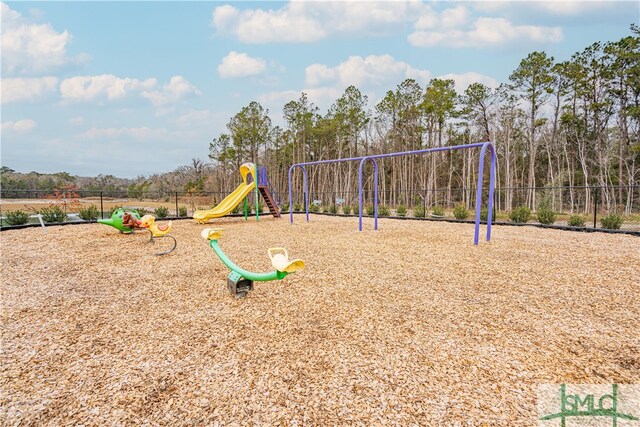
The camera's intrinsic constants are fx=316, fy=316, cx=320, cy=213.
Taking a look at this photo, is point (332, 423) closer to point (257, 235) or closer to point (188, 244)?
point (188, 244)

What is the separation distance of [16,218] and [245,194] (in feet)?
22.8

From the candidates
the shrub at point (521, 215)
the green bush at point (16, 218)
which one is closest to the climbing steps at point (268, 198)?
the green bush at point (16, 218)

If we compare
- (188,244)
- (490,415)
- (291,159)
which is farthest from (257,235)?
(291,159)

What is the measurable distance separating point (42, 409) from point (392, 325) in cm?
246

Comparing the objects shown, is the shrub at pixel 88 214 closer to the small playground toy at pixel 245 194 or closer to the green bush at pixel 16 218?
the green bush at pixel 16 218

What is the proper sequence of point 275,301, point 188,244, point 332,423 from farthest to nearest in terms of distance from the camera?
point 188,244, point 275,301, point 332,423

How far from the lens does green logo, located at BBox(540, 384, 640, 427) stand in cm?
173

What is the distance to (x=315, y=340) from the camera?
2584 mm

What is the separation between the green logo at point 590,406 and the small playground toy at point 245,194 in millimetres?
10130

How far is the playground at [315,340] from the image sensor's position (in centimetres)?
183

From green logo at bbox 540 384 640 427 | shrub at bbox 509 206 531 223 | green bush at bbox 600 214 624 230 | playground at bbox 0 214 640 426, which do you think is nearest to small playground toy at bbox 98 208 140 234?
playground at bbox 0 214 640 426

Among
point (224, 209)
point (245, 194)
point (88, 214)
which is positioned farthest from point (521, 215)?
point (88, 214)

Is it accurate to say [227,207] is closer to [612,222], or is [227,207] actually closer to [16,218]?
[16,218]

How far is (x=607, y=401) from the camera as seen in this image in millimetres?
1863
